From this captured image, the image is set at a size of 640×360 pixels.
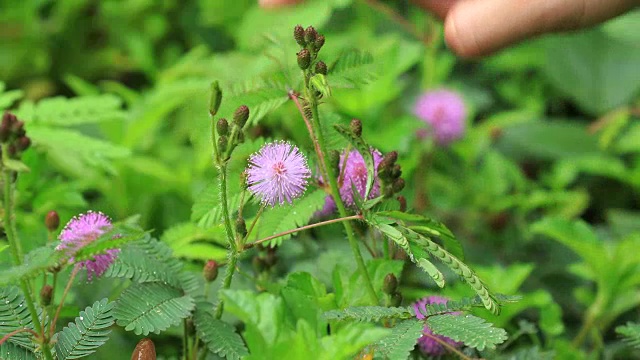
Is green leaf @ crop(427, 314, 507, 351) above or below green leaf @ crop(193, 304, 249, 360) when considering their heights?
below

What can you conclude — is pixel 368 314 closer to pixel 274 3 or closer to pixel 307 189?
pixel 307 189

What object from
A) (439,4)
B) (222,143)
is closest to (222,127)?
(222,143)

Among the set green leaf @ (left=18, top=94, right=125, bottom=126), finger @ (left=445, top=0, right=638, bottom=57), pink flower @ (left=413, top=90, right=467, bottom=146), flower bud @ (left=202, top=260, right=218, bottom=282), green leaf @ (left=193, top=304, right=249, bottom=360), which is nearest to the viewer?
green leaf @ (left=193, top=304, right=249, bottom=360)

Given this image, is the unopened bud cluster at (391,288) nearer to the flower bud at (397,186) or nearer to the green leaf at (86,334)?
the flower bud at (397,186)

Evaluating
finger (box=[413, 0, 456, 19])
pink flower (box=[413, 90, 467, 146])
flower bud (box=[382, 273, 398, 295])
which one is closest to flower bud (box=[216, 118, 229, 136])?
flower bud (box=[382, 273, 398, 295])

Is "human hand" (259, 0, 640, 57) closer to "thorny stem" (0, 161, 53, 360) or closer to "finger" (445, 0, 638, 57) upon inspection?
"finger" (445, 0, 638, 57)

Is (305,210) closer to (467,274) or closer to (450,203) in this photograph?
(467,274)
